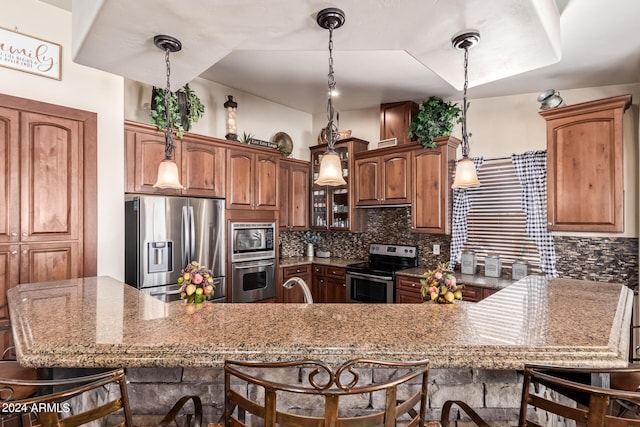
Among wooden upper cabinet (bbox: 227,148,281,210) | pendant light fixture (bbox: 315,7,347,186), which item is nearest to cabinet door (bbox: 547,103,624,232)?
pendant light fixture (bbox: 315,7,347,186)

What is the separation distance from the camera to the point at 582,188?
2836 mm

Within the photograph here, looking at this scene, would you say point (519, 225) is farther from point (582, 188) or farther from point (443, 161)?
point (443, 161)

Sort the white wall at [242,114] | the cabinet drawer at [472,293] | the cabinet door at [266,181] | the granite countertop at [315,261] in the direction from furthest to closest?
1. the granite countertop at [315,261]
2. the cabinet door at [266,181]
3. the white wall at [242,114]
4. the cabinet drawer at [472,293]

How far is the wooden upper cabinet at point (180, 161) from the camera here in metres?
2.97

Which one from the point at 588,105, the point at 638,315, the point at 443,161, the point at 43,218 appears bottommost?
the point at 638,315

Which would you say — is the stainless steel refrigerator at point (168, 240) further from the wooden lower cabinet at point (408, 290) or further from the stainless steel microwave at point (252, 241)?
the wooden lower cabinet at point (408, 290)

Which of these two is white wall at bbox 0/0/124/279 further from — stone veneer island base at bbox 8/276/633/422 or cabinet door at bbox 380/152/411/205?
cabinet door at bbox 380/152/411/205

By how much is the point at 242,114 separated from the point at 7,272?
Result: 2.84 metres

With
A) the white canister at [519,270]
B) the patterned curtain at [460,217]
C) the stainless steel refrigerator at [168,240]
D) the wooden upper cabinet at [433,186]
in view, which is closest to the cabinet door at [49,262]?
the stainless steel refrigerator at [168,240]

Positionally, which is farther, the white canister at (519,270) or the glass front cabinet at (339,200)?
the glass front cabinet at (339,200)

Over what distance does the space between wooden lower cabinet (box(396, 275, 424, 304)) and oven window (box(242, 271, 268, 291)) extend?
1503mm

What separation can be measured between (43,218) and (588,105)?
4.36 metres

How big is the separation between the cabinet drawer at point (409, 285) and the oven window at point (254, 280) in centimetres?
150

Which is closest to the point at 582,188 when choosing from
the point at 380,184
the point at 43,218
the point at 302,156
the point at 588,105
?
the point at 588,105
